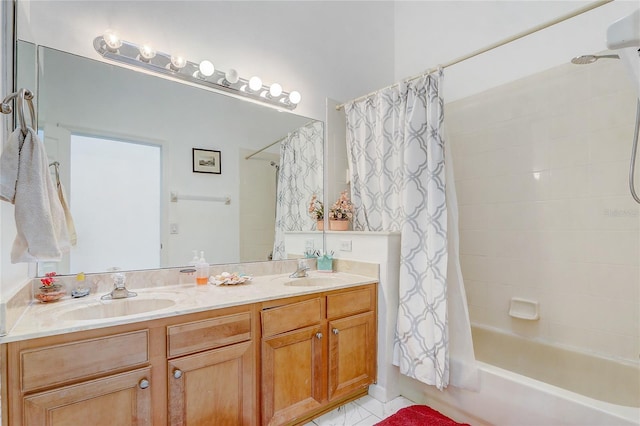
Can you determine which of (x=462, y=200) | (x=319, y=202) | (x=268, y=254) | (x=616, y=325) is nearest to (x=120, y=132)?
(x=268, y=254)

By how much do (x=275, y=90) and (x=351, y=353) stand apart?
5.84 feet

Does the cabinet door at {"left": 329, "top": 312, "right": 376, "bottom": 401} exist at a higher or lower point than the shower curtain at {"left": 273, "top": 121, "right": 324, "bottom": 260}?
lower

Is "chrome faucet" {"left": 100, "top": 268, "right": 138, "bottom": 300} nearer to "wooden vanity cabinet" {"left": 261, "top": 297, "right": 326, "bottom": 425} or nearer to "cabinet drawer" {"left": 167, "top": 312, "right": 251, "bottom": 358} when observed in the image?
"cabinet drawer" {"left": 167, "top": 312, "right": 251, "bottom": 358}

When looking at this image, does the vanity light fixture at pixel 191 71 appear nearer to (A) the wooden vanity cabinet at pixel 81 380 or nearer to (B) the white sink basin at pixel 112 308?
(B) the white sink basin at pixel 112 308

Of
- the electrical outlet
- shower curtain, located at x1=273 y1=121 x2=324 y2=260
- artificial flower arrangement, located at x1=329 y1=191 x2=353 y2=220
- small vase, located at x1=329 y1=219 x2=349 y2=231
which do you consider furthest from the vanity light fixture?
the electrical outlet

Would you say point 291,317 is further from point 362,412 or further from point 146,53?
point 146,53

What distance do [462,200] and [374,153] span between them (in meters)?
0.83

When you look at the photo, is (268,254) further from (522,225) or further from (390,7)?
(390,7)

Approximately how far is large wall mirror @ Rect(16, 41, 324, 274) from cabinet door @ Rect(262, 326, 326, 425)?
66 cm

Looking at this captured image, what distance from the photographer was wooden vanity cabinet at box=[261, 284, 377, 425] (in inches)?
62.1

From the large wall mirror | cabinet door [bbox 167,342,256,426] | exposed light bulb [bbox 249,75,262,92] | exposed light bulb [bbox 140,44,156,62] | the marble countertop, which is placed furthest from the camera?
exposed light bulb [bbox 249,75,262,92]

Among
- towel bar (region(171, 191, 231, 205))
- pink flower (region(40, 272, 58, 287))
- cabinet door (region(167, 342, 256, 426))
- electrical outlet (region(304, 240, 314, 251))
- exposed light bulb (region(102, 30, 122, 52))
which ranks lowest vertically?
cabinet door (region(167, 342, 256, 426))

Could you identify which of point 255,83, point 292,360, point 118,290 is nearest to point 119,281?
point 118,290

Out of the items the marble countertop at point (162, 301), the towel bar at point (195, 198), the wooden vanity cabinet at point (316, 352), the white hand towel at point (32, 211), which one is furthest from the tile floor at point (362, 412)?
the white hand towel at point (32, 211)
